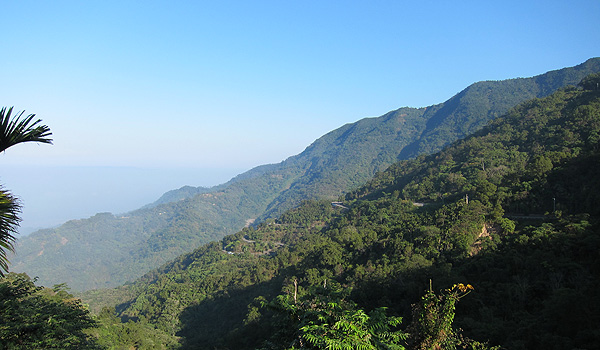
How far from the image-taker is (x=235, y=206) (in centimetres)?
15150

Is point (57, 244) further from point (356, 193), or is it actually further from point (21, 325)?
point (21, 325)

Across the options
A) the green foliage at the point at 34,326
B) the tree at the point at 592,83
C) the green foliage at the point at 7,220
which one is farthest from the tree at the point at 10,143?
the tree at the point at 592,83

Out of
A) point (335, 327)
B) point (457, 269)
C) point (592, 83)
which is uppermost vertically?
point (592, 83)

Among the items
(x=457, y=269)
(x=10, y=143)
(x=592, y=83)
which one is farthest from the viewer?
(x=592, y=83)

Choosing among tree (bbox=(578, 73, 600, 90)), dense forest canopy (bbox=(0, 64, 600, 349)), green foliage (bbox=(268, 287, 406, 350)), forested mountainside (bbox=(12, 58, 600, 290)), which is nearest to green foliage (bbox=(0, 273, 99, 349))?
dense forest canopy (bbox=(0, 64, 600, 349))

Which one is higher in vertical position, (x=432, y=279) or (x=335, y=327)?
(x=335, y=327)

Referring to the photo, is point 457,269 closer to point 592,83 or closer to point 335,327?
point 335,327

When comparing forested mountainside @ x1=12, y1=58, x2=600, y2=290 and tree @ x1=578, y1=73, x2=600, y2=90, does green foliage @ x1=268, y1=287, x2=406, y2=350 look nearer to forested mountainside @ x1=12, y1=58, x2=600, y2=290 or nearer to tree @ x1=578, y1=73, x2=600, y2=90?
tree @ x1=578, y1=73, x2=600, y2=90

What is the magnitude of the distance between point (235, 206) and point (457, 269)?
139 meters

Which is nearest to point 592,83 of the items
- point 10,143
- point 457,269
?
point 457,269

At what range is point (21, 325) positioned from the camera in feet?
19.5

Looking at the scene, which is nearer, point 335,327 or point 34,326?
point 335,327

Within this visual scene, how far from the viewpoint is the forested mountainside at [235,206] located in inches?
4013

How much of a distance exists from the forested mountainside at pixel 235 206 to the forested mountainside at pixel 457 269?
2263 inches
